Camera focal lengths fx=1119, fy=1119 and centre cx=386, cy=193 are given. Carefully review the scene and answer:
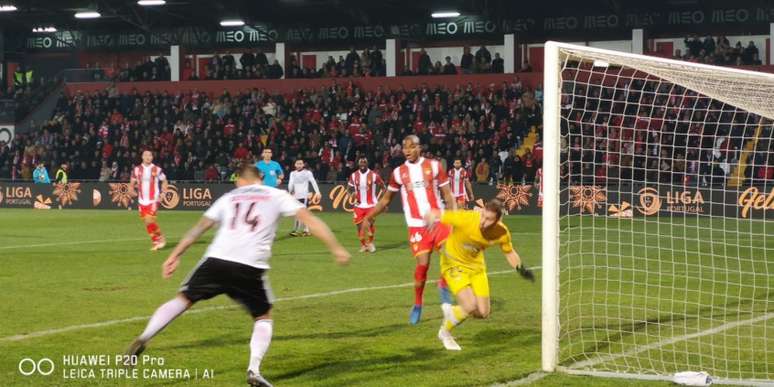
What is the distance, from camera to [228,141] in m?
41.3

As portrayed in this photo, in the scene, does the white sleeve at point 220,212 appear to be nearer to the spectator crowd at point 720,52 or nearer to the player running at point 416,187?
the player running at point 416,187

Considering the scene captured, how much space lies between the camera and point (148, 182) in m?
21.5

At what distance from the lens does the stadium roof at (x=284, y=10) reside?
4444 centimetres

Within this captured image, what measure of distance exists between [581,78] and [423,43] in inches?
416

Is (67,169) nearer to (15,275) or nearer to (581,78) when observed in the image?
(581,78)

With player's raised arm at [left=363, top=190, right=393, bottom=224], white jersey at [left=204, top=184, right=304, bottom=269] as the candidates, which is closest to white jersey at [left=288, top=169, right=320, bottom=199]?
player's raised arm at [left=363, top=190, right=393, bottom=224]

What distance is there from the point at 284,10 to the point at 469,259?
38913 millimetres

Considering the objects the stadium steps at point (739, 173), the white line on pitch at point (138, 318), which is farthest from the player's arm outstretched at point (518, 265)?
the stadium steps at point (739, 173)

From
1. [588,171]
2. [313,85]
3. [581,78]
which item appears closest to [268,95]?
[313,85]

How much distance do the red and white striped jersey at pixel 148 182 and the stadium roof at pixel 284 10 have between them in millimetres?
24199

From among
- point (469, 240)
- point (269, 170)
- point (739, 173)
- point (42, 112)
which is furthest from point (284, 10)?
point (469, 240)

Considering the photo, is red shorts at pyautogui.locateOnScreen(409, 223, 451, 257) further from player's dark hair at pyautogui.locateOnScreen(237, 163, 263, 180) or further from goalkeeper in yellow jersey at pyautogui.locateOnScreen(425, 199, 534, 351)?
player's dark hair at pyautogui.locateOnScreen(237, 163, 263, 180)

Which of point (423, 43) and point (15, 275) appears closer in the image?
point (15, 275)

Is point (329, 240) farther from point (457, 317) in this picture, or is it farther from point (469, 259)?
point (469, 259)
